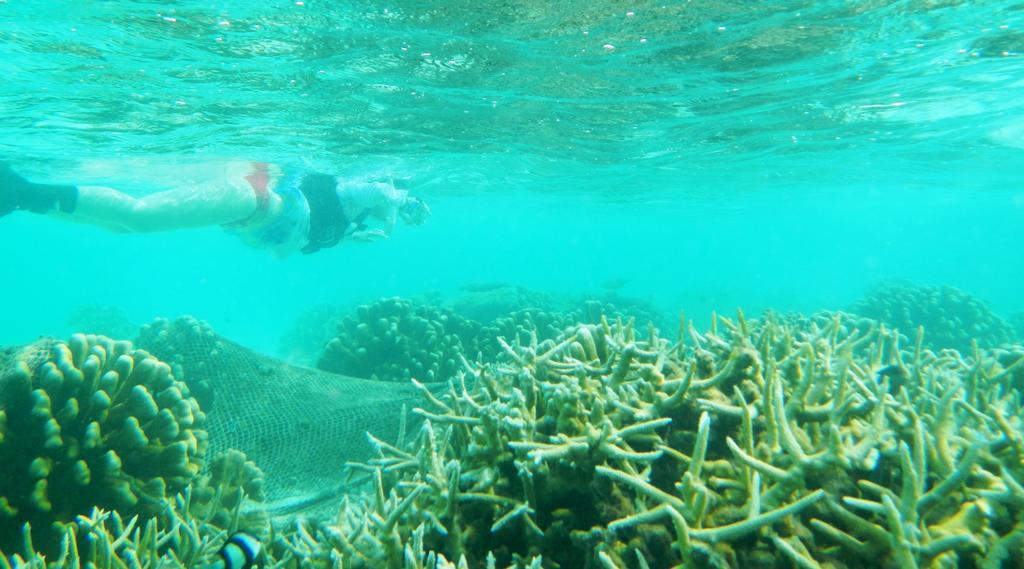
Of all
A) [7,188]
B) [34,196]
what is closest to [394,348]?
[34,196]

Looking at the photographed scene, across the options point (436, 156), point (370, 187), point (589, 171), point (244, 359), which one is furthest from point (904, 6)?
point (589, 171)

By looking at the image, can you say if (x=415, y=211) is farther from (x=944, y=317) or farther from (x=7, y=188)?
(x=944, y=317)

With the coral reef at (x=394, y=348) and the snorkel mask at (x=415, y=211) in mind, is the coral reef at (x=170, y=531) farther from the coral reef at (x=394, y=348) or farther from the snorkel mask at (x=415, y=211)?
the snorkel mask at (x=415, y=211)

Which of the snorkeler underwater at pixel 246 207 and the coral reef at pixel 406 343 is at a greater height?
the snorkeler underwater at pixel 246 207

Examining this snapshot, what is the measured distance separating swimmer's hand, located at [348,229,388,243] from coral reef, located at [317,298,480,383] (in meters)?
1.47

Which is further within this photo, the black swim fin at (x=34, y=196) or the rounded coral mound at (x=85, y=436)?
the black swim fin at (x=34, y=196)

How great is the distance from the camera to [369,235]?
11.7 metres

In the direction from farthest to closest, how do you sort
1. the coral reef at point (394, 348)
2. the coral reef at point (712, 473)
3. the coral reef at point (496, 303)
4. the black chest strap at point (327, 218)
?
the coral reef at point (496, 303), the black chest strap at point (327, 218), the coral reef at point (394, 348), the coral reef at point (712, 473)

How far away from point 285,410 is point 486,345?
509 cm

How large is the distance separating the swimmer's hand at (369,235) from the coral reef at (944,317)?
47.3 feet

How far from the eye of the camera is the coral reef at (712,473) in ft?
6.64

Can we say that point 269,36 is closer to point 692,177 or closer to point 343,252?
point 692,177

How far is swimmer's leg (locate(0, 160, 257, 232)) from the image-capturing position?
9.37 m

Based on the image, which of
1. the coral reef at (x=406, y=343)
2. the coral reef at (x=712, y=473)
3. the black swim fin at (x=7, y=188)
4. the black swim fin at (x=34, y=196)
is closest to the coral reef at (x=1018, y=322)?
the coral reef at (x=406, y=343)
